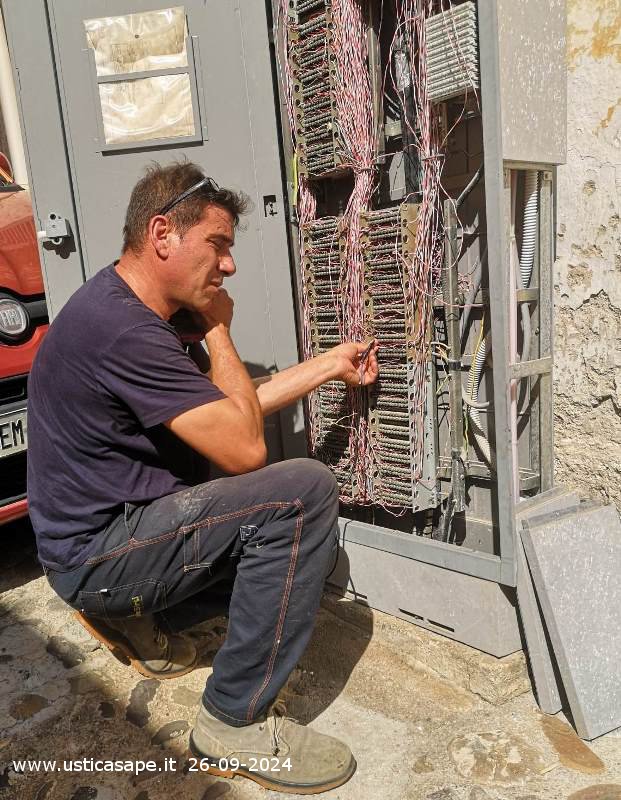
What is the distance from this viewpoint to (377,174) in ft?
8.57

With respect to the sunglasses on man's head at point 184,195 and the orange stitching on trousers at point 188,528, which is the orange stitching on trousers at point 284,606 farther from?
the sunglasses on man's head at point 184,195

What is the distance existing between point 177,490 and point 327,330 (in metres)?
0.93

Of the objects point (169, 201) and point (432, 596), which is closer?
point (169, 201)

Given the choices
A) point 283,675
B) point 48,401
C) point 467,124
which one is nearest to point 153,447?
point 48,401

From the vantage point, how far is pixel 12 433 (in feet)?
9.21

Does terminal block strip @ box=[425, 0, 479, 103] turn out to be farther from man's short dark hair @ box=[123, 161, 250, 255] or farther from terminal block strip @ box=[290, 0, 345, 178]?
man's short dark hair @ box=[123, 161, 250, 255]

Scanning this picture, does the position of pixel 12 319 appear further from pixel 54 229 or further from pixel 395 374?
pixel 395 374

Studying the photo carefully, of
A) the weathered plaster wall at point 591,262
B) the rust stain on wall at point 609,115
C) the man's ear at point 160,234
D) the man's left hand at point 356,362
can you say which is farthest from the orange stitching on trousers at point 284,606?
the rust stain on wall at point 609,115

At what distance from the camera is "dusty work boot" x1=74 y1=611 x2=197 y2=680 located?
87.4 inches

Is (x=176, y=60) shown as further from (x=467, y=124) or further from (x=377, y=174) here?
(x=467, y=124)

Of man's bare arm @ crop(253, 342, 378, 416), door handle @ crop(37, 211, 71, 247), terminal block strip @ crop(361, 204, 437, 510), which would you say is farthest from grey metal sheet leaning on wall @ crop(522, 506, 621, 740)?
door handle @ crop(37, 211, 71, 247)

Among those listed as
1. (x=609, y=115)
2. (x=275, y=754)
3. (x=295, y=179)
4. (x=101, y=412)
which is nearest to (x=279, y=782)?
(x=275, y=754)

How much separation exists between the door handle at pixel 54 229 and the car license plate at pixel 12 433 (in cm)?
74

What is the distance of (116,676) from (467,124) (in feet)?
7.42
